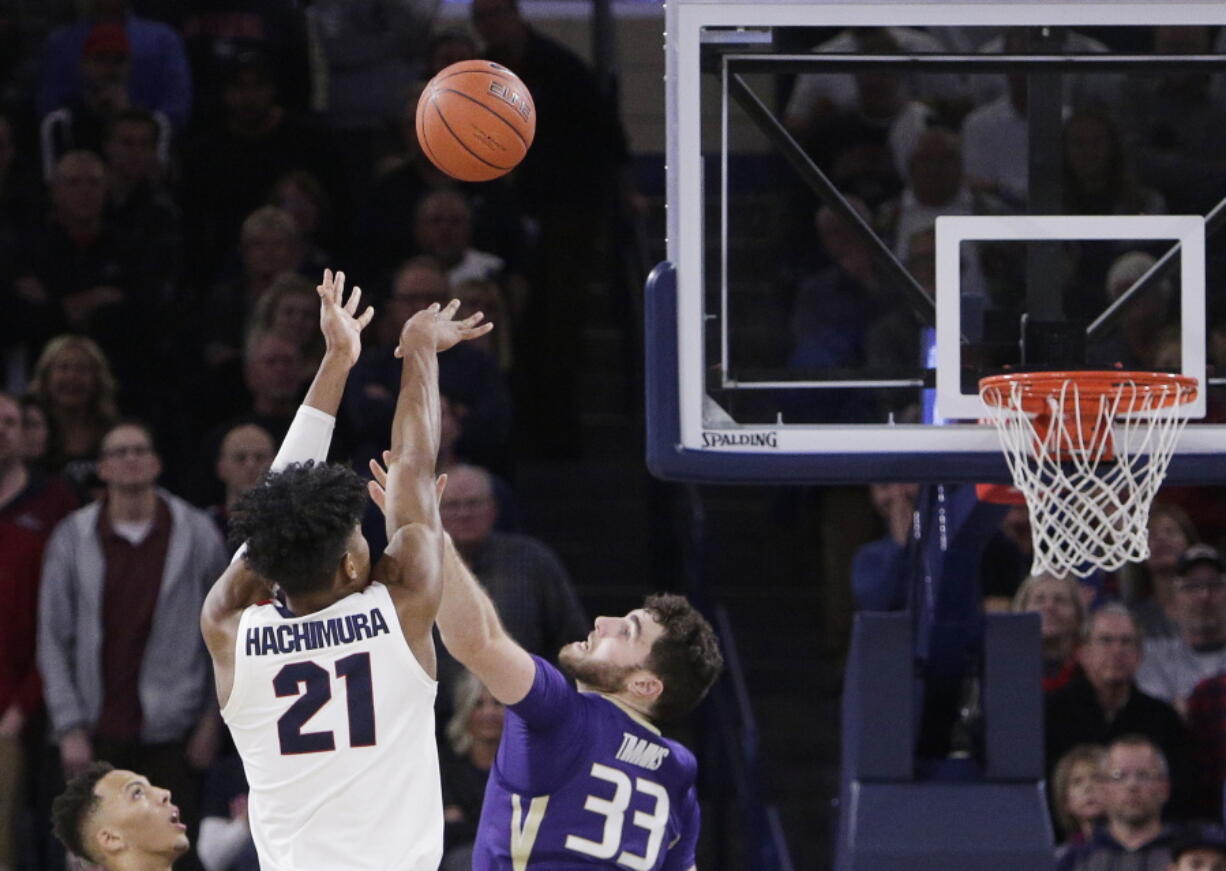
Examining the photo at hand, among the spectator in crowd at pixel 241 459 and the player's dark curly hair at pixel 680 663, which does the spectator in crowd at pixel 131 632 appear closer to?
the spectator in crowd at pixel 241 459

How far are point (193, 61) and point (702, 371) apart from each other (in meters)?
5.79

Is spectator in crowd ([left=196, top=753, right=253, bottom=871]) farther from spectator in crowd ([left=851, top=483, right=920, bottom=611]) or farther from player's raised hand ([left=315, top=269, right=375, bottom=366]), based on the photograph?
player's raised hand ([left=315, top=269, right=375, bottom=366])

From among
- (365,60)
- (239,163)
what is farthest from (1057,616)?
(365,60)

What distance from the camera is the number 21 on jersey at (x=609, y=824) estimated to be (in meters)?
5.21

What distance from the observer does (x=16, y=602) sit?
771cm

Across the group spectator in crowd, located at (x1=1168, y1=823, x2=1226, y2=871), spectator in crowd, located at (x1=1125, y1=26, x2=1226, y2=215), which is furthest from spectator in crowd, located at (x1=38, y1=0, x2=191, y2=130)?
spectator in crowd, located at (x1=1168, y1=823, x2=1226, y2=871)

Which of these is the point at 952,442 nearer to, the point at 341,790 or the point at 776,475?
the point at 776,475

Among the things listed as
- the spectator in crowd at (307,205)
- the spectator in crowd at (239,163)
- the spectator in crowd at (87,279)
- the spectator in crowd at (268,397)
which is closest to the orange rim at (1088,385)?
the spectator in crowd at (268,397)

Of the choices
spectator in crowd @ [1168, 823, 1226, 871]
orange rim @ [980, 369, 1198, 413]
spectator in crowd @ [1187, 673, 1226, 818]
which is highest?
orange rim @ [980, 369, 1198, 413]

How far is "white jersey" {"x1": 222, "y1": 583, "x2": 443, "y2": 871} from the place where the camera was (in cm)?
442

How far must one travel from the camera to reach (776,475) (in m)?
5.36

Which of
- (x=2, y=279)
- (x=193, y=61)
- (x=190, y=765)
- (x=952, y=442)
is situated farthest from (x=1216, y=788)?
(x=193, y=61)

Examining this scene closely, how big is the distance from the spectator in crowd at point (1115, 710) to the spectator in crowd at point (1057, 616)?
1.08 ft

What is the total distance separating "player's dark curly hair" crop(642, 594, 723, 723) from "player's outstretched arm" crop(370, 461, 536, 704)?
1.41ft
